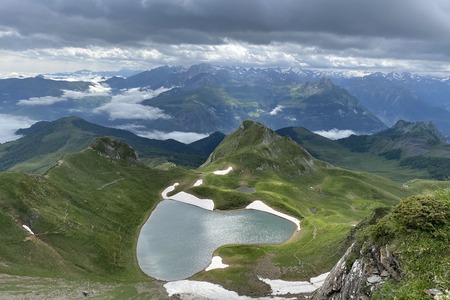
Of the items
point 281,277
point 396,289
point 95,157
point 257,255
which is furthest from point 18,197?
point 396,289

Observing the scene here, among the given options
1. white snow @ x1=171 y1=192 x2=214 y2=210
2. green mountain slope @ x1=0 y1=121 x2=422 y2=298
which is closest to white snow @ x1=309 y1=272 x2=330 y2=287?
green mountain slope @ x1=0 y1=121 x2=422 y2=298

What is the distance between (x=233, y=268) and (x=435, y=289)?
2426 inches

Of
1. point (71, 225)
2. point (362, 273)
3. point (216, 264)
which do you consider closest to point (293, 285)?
point (216, 264)

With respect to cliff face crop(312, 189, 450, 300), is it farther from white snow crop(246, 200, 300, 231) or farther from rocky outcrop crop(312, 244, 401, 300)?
white snow crop(246, 200, 300, 231)

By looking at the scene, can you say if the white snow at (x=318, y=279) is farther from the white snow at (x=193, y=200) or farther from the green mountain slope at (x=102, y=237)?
the white snow at (x=193, y=200)

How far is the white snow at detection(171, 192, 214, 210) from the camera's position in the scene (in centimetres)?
15186

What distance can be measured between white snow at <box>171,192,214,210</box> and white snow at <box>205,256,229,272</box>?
186 feet

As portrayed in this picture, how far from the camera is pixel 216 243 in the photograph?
10594 cm

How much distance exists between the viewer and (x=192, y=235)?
115562mm

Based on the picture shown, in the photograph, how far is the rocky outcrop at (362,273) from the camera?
33.1 m

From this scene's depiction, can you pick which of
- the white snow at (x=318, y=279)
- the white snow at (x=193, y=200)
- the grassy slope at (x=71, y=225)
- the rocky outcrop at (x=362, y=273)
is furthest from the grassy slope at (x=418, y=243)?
the white snow at (x=193, y=200)

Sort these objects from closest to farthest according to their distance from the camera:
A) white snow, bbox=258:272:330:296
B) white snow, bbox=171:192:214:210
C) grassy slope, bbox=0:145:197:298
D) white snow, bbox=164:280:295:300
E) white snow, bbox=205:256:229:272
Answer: white snow, bbox=164:280:295:300, white snow, bbox=258:272:330:296, grassy slope, bbox=0:145:197:298, white snow, bbox=205:256:229:272, white snow, bbox=171:192:214:210

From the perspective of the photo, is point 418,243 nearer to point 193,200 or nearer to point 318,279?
point 318,279

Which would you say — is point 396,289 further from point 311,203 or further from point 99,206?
point 311,203
